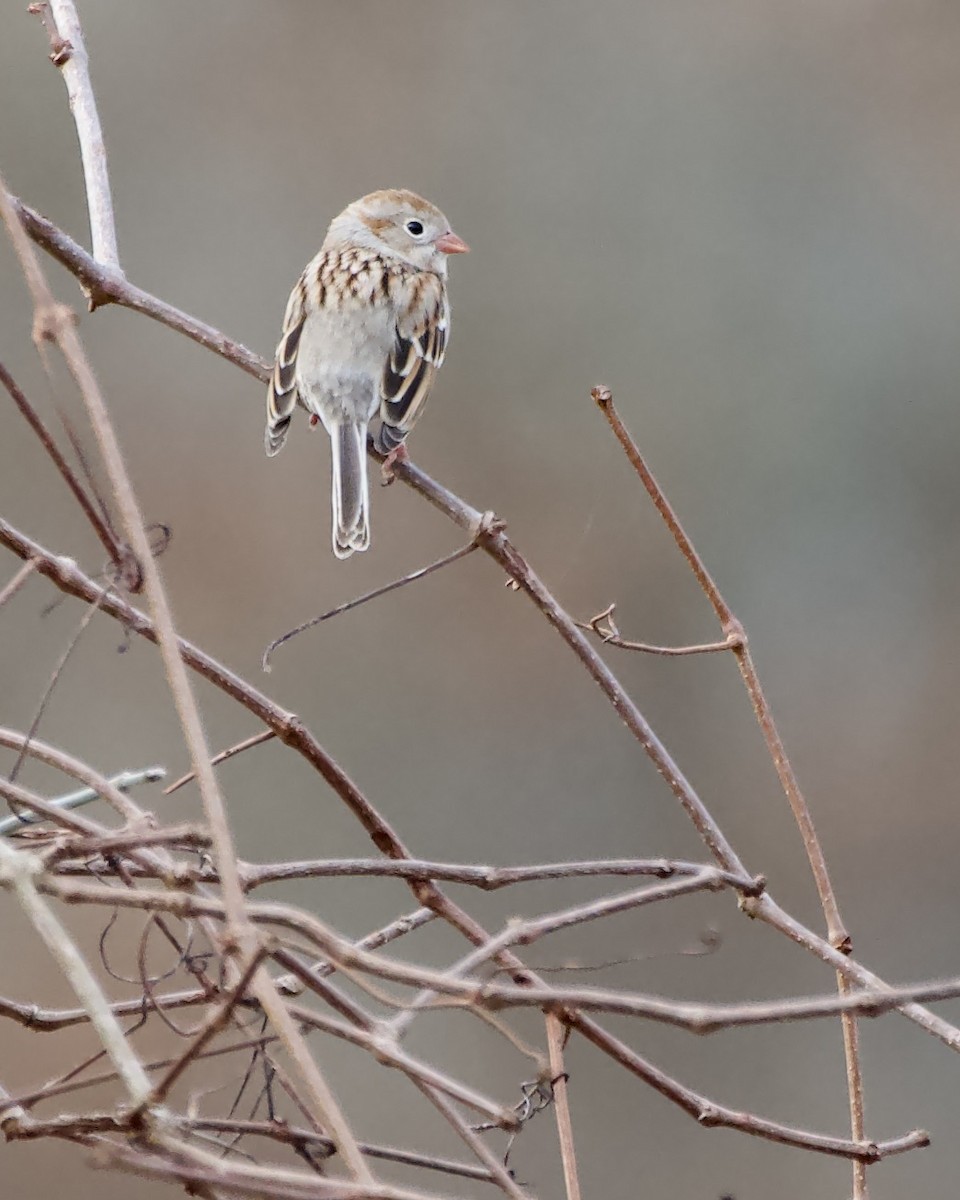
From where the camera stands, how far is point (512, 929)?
2.72ft

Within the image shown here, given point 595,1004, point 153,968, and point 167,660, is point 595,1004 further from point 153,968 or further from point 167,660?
point 153,968

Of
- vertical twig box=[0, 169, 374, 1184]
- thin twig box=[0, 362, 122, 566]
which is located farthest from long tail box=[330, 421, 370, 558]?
vertical twig box=[0, 169, 374, 1184]

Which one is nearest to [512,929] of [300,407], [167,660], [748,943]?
[167,660]

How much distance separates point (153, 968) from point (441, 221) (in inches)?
70.5

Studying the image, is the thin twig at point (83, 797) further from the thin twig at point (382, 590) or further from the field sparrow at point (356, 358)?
the field sparrow at point (356, 358)

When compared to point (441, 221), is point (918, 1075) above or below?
below

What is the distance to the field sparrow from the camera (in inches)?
87.5

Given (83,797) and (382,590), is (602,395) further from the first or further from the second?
(83,797)

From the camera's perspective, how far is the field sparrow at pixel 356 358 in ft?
7.29

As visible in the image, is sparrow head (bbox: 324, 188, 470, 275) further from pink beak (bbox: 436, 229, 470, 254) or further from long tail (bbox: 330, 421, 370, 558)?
long tail (bbox: 330, 421, 370, 558)

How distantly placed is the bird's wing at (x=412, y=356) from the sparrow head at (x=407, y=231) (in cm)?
13

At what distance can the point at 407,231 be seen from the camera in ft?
9.66

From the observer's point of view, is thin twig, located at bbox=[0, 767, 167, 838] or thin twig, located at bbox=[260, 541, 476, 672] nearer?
thin twig, located at bbox=[0, 767, 167, 838]

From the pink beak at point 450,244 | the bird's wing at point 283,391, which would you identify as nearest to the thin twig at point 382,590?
the bird's wing at point 283,391
